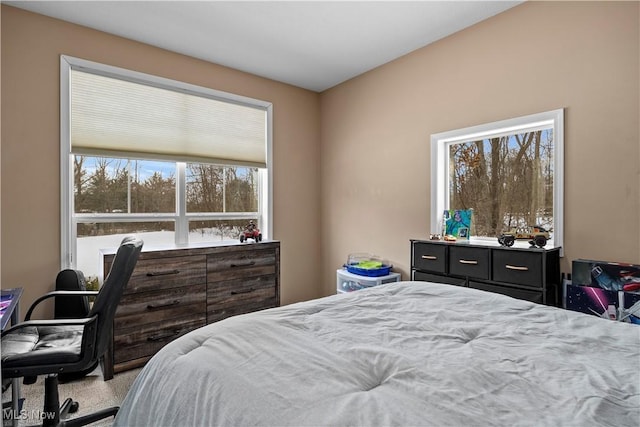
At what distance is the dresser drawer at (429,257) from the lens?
8.94 feet

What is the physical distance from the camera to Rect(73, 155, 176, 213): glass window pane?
2939 millimetres

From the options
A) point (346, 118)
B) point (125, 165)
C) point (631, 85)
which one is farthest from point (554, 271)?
point (125, 165)

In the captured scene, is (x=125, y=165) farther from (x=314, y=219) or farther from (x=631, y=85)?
(x=631, y=85)

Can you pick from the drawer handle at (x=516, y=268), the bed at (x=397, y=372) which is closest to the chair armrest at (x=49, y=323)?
the bed at (x=397, y=372)

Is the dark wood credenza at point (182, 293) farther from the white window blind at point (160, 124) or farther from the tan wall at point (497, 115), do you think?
the tan wall at point (497, 115)

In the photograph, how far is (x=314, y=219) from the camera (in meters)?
4.42

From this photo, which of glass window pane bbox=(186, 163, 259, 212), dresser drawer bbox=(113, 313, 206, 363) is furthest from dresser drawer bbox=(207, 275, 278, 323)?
glass window pane bbox=(186, 163, 259, 212)

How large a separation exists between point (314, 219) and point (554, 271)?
268 cm

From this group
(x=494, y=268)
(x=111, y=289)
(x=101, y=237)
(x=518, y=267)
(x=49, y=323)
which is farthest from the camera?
(x=101, y=237)

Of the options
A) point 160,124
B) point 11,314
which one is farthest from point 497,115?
point 11,314

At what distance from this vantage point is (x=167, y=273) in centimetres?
283

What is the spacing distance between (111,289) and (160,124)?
2.01 m

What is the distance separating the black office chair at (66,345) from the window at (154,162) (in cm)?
118

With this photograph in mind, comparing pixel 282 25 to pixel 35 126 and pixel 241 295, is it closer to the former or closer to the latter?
pixel 35 126
